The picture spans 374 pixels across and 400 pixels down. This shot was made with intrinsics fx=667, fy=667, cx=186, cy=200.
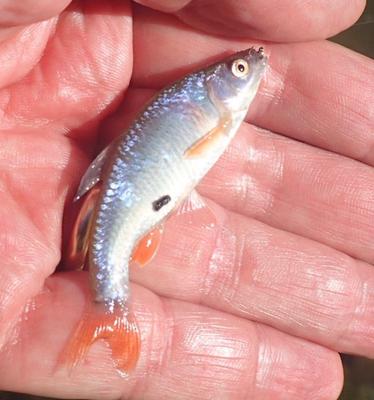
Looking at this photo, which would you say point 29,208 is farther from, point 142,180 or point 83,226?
point 142,180

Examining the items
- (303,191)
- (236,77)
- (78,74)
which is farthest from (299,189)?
(78,74)

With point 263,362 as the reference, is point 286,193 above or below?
above

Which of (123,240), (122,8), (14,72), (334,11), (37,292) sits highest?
(334,11)

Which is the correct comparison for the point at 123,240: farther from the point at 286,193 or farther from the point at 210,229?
the point at 286,193

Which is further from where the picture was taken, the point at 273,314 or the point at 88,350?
the point at 273,314

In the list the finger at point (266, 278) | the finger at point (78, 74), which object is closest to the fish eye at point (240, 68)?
the finger at point (78, 74)

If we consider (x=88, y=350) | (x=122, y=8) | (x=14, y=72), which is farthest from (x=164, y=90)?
(x=88, y=350)

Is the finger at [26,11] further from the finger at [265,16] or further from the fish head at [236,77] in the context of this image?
the fish head at [236,77]

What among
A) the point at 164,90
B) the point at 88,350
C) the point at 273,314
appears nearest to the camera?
the point at 88,350
